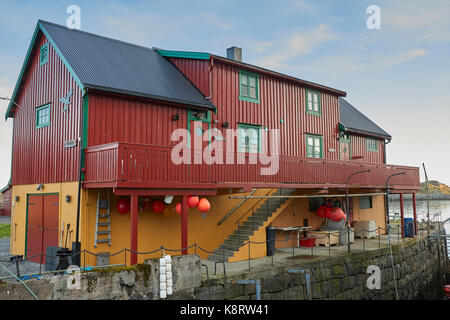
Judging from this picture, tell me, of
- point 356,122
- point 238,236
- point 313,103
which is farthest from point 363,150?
point 238,236

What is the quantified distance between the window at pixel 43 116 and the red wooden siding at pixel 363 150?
17138mm

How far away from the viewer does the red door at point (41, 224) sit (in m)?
15.5

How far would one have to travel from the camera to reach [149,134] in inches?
618

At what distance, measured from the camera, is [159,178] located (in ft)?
43.9

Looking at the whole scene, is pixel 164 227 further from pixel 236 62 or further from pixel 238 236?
pixel 236 62

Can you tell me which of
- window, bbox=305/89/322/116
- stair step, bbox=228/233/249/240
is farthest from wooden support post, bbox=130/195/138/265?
window, bbox=305/89/322/116

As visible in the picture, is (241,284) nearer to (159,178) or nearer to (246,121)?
(159,178)

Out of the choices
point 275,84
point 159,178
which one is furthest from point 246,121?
point 159,178

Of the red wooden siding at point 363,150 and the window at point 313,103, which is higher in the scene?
the window at point 313,103

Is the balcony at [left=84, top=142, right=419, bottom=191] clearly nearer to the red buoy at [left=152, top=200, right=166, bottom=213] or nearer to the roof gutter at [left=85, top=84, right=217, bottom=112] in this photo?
the red buoy at [left=152, top=200, right=166, bottom=213]

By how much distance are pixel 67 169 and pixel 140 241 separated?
366 centimetres

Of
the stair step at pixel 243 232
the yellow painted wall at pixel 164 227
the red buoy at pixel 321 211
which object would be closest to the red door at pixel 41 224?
the yellow painted wall at pixel 164 227

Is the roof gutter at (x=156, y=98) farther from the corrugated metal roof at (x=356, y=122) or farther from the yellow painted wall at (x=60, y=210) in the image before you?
the corrugated metal roof at (x=356, y=122)

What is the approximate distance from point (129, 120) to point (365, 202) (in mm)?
16068
